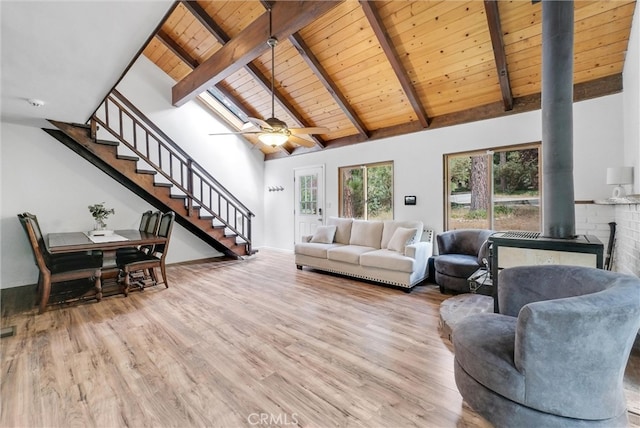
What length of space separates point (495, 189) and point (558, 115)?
2.01 meters

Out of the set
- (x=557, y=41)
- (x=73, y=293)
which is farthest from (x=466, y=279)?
(x=73, y=293)

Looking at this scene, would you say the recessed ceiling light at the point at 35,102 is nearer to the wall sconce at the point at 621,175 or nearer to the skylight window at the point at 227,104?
the skylight window at the point at 227,104

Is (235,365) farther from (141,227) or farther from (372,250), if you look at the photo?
(141,227)

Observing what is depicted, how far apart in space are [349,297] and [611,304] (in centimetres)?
272

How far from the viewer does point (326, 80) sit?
4.57 meters

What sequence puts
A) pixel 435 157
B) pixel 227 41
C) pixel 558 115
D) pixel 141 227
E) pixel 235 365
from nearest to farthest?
pixel 235 365 → pixel 558 115 → pixel 227 41 → pixel 435 157 → pixel 141 227

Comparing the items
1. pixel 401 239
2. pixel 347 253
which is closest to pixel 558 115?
pixel 401 239

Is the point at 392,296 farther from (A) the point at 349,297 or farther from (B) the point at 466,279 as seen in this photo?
(B) the point at 466,279

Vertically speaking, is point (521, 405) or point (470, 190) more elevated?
point (470, 190)

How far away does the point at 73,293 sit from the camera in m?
3.82

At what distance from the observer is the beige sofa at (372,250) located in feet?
13.1

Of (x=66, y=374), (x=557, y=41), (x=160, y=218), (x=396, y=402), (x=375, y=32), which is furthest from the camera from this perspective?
(x=160, y=218)

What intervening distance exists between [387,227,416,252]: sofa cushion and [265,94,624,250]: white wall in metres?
0.64

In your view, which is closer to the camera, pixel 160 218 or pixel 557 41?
pixel 557 41
